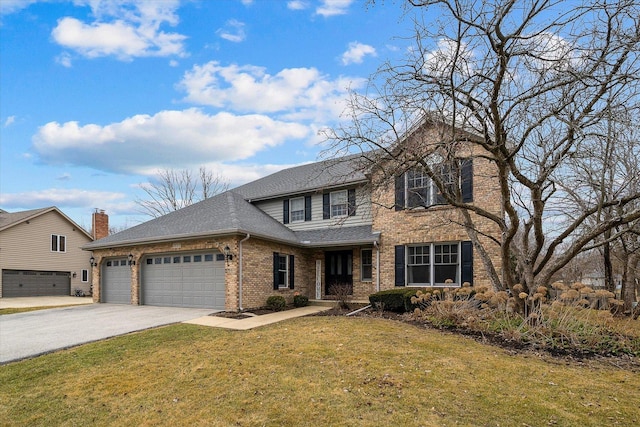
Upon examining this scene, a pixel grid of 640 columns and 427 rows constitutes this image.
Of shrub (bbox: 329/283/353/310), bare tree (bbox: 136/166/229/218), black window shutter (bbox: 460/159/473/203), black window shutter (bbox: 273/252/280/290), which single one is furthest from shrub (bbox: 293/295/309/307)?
bare tree (bbox: 136/166/229/218)

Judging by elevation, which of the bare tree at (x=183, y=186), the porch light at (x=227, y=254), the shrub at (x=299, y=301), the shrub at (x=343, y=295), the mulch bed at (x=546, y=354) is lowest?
the shrub at (x=299, y=301)

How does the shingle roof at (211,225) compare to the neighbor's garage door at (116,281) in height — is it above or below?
above

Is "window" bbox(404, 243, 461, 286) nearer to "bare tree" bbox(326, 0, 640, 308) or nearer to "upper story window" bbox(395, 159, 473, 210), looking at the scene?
"upper story window" bbox(395, 159, 473, 210)

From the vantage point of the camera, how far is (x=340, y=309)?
13188 mm

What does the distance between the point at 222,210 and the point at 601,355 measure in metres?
12.8

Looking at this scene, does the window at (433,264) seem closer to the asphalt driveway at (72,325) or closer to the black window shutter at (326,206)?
the black window shutter at (326,206)

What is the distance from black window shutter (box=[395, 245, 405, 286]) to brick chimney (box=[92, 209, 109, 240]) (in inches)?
947

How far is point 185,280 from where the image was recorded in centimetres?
1486

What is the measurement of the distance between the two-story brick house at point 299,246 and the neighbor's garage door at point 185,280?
0.12ft

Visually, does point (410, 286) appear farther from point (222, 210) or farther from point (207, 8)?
point (207, 8)

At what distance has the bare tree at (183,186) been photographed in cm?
3288

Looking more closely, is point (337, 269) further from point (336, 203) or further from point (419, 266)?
point (419, 266)

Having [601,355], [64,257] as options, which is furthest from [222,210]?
[64,257]

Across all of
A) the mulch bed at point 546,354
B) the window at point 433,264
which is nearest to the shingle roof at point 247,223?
the window at point 433,264
